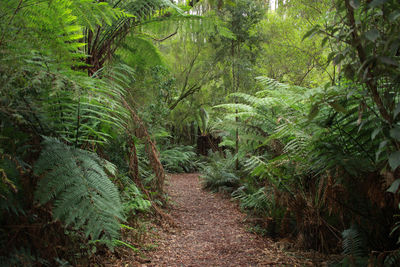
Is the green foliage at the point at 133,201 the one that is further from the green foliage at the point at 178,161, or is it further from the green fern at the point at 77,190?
the green foliage at the point at 178,161

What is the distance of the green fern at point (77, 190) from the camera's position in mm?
1166

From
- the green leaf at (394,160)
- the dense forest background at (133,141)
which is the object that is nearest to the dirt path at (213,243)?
the dense forest background at (133,141)

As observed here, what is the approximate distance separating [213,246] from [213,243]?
0.29 feet

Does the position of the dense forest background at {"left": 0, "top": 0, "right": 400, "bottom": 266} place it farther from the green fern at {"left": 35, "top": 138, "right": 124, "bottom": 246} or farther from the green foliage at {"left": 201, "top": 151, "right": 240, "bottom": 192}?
the green foliage at {"left": 201, "top": 151, "right": 240, "bottom": 192}

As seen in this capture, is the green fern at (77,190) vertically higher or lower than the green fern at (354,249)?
higher

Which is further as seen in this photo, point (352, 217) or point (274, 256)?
point (274, 256)

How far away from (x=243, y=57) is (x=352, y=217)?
4.99m

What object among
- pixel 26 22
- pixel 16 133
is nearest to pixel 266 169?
pixel 16 133

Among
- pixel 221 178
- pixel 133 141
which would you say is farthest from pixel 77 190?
pixel 221 178

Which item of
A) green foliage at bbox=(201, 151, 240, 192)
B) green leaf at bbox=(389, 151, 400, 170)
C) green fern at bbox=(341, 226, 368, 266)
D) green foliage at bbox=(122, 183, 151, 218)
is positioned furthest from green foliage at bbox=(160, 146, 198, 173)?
green leaf at bbox=(389, 151, 400, 170)

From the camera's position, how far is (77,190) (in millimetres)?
1231

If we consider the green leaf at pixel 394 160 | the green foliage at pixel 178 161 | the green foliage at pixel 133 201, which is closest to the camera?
the green leaf at pixel 394 160

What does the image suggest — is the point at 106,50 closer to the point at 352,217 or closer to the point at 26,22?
the point at 26,22

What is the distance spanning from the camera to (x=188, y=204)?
Answer: 450cm
